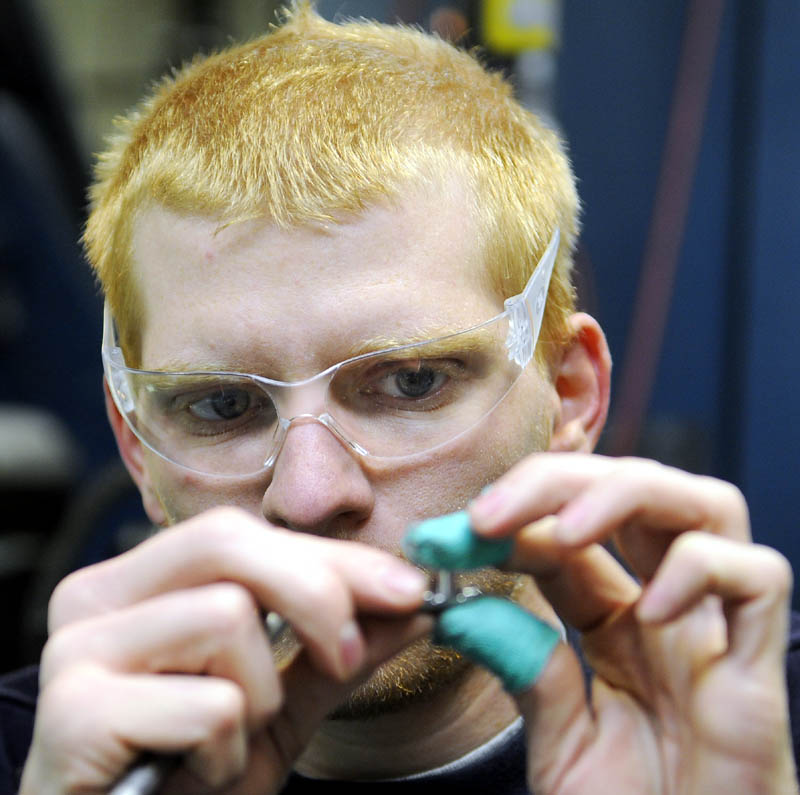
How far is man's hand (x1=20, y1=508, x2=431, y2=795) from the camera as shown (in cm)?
79

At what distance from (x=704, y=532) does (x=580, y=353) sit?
0.56 m

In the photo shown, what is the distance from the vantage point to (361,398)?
3.81 feet

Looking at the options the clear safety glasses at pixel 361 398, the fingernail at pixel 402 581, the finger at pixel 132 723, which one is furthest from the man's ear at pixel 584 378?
the finger at pixel 132 723

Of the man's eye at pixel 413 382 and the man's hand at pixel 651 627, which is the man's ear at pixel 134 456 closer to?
the man's eye at pixel 413 382

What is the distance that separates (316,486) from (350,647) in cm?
29

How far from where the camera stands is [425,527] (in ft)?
2.66

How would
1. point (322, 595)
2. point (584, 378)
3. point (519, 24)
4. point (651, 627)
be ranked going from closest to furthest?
point (322, 595), point (651, 627), point (584, 378), point (519, 24)

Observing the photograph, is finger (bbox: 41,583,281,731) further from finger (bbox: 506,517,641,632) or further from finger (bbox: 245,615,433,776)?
finger (bbox: 506,517,641,632)

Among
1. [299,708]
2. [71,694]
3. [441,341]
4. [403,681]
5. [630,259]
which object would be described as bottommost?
[630,259]

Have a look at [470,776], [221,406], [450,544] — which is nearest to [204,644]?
[450,544]

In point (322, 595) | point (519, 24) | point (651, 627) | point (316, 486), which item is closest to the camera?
point (322, 595)

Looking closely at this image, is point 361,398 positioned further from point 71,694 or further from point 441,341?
point 71,694

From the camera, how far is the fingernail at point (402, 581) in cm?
80

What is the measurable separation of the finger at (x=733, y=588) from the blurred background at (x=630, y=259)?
6.25 feet
